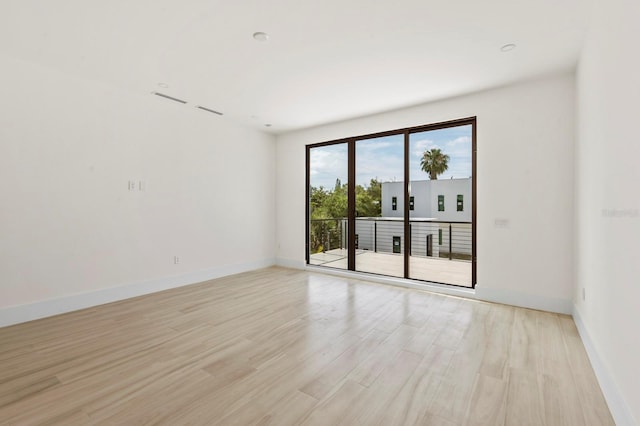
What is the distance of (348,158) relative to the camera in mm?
5262

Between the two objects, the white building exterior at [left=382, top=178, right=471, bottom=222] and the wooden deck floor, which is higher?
the white building exterior at [left=382, top=178, right=471, bottom=222]

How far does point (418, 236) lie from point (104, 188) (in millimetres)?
5298

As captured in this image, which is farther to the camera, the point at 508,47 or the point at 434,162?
the point at 434,162

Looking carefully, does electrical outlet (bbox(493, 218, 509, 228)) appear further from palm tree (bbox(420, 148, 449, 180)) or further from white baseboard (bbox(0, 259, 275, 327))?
white baseboard (bbox(0, 259, 275, 327))

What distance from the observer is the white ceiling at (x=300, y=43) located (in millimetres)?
2271

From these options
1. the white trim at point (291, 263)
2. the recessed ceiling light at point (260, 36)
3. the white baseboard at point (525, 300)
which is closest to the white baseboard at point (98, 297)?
the white trim at point (291, 263)

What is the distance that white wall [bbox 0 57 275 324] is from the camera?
3.08m

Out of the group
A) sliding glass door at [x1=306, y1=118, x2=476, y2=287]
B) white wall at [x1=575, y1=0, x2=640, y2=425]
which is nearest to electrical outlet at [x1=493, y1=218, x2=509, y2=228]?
sliding glass door at [x1=306, y1=118, x2=476, y2=287]

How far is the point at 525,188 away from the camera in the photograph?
3525 mm

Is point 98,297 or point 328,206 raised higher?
point 328,206

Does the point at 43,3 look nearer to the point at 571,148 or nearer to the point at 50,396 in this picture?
the point at 50,396

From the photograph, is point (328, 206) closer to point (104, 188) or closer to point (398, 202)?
point (398, 202)

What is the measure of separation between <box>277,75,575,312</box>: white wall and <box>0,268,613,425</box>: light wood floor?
Result: 368 millimetres

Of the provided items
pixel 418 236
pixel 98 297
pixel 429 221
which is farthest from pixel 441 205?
pixel 98 297
